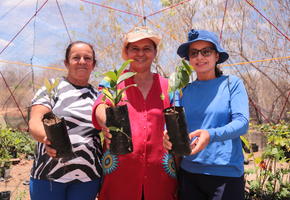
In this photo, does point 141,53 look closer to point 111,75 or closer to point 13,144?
point 111,75

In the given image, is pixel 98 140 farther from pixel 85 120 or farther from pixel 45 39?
pixel 45 39

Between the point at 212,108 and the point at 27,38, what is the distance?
710 centimetres

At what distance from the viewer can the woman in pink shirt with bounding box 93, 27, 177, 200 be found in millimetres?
1548

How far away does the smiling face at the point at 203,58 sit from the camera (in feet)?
5.06

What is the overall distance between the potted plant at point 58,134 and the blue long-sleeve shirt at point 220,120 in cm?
65

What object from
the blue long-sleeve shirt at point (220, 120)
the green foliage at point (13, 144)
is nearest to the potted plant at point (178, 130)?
the blue long-sleeve shirt at point (220, 120)

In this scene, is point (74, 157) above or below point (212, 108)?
below

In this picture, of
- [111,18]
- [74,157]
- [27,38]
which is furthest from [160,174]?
[111,18]

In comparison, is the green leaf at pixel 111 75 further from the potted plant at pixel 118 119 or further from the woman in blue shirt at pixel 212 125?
the woman in blue shirt at pixel 212 125

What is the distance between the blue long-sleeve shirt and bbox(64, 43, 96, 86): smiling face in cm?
69

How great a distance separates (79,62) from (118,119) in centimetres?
53

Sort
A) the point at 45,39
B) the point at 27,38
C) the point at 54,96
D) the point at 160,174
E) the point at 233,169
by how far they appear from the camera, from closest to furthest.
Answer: the point at 233,169 < the point at 160,174 < the point at 54,96 < the point at 27,38 < the point at 45,39

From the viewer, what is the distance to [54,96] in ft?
5.50

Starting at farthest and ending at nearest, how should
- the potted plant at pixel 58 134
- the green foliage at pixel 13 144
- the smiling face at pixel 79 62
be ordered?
the green foliage at pixel 13 144
the smiling face at pixel 79 62
the potted plant at pixel 58 134
